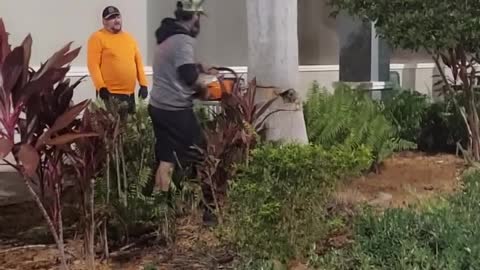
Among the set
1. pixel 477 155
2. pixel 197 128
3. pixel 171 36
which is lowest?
pixel 477 155

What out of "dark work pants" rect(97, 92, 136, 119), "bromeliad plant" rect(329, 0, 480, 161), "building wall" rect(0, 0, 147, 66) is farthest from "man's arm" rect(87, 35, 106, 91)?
"bromeliad plant" rect(329, 0, 480, 161)

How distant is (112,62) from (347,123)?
2775 millimetres

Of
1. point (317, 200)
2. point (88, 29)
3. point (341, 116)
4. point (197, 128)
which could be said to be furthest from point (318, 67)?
point (317, 200)

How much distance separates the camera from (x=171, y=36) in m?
6.82

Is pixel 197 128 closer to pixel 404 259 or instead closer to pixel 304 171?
pixel 304 171

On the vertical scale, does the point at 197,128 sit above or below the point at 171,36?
below

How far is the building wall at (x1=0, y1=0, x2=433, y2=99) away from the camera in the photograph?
1141 cm

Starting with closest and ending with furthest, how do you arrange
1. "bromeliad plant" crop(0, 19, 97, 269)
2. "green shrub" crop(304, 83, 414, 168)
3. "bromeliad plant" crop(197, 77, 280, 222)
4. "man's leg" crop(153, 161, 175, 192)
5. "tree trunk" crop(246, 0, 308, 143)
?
"bromeliad plant" crop(0, 19, 97, 269), "bromeliad plant" crop(197, 77, 280, 222), "man's leg" crop(153, 161, 175, 192), "tree trunk" crop(246, 0, 308, 143), "green shrub" crop(304, 83, 414, 168)

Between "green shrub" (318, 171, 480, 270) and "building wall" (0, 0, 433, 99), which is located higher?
"building wall" (0, 0, 433, 99)

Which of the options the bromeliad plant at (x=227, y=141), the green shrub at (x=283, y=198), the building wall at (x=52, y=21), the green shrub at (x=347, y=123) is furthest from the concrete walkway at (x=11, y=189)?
the green shrub at (x=283, y=198)

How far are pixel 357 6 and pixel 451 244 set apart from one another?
520 cm

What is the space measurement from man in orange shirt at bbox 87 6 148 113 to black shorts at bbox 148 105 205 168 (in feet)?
9.08

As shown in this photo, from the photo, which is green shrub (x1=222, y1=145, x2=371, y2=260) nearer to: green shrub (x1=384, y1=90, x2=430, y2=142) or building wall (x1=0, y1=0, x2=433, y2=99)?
green shrub (x1=384, y1=90, x2=430, y2=142)

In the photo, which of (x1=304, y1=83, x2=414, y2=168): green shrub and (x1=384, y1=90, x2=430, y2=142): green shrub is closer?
(x1=304, y1=83, x2=414, y2=168): green shrub
